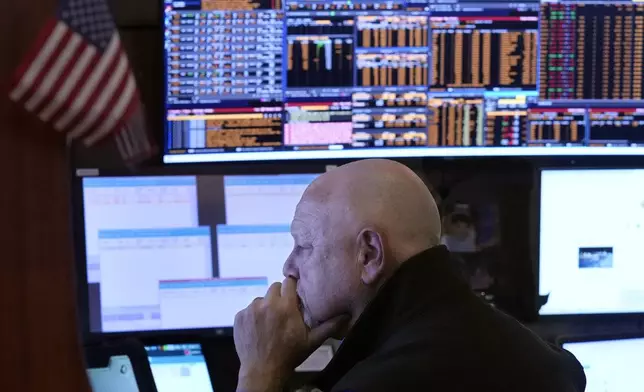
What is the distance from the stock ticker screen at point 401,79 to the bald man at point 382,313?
23.8 inches

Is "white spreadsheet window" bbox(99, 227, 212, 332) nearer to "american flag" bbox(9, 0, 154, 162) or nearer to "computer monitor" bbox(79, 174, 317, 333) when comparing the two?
"computer monitor" bbox(79, 174, 317, 333)

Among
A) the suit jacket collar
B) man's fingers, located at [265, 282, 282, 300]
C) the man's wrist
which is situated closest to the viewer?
the suit jacket collar

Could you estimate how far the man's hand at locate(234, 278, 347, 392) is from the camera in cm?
139

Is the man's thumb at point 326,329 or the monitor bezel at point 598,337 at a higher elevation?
the man's thumb at point 326,329

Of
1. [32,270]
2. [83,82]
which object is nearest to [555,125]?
[83,82]

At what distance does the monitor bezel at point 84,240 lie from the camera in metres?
1.83

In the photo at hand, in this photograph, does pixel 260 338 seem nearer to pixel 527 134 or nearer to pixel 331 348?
pixel 331 348

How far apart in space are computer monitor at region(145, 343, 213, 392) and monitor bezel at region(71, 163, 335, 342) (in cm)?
3

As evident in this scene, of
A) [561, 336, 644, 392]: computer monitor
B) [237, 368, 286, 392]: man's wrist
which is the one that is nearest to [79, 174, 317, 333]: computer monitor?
[237, 368, 286, 392]: man's wrist

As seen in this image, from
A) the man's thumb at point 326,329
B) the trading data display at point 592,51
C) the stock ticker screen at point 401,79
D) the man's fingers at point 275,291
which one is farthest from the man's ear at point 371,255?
the trading data display at point 592,51

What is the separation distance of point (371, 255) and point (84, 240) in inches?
32.3

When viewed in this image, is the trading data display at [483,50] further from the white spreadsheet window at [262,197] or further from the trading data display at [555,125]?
the white spreadsheet window at [262,197]

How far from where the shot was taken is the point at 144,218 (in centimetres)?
187

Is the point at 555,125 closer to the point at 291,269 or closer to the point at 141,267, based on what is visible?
the point at 291,269
